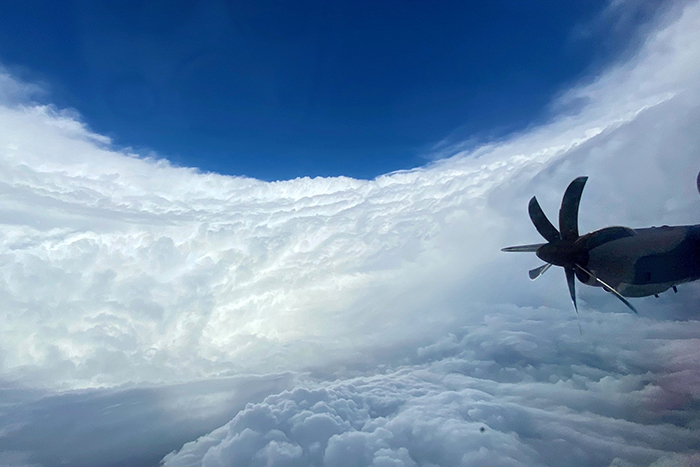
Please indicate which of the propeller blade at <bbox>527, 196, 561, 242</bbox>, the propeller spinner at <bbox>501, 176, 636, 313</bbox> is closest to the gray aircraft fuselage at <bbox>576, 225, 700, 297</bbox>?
the propeller spinner at <bbox>501, 176, 636, 313</bbox>

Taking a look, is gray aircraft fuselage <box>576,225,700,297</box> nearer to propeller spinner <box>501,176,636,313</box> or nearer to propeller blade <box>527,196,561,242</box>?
propeller spinner <box>501,176,636,313</box>

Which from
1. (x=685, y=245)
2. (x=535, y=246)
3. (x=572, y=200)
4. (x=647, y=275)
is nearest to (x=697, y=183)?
(x=685, y=245)

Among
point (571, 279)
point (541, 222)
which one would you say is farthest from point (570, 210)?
point (571, 279)

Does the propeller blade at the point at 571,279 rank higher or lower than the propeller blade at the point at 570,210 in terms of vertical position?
lower

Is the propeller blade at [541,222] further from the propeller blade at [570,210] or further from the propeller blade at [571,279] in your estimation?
the propeller blade at [571,279]

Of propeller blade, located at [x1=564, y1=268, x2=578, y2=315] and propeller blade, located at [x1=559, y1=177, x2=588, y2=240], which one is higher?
propeller blade, located at [x1=559, y1=177, x2=588, y2=240]

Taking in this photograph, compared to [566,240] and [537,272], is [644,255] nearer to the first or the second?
[566,240]

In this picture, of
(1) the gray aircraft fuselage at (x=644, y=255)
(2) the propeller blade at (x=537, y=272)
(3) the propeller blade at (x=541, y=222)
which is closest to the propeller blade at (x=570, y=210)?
(3) the propeller blade at (x=541, y=222)
